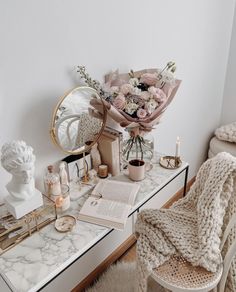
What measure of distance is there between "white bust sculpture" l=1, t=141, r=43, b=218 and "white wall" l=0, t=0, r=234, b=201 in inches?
4.9

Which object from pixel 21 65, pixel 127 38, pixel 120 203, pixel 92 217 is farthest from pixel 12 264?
pixel 127 38

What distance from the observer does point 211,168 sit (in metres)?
1.51

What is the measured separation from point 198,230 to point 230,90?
1769 millimetres

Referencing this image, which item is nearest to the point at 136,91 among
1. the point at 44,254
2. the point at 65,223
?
the point at 65,223

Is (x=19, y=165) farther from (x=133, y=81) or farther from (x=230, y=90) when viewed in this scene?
(x=230, y=90)

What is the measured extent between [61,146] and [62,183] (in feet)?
0.55

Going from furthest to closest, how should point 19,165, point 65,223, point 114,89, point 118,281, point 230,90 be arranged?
point 230,90, point 118,281, point 114,89, point 65,223, point 19,165

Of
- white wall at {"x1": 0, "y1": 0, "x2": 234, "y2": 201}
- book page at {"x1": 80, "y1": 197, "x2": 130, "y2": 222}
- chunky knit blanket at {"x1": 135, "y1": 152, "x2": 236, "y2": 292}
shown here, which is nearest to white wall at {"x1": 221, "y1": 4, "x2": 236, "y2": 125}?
white wall at {"x1": 0, "y1": 0, "x2": 234, "y2": 201}

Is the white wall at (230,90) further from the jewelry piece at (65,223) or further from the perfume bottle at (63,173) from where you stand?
the jewelry piece at (65,223)

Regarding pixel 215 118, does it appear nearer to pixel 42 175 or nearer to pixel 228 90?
pixel 228 90

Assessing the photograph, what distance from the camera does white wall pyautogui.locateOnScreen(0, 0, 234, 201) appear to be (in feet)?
3.68

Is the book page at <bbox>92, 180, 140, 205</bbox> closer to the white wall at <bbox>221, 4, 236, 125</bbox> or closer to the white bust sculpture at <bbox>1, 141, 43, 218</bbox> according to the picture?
the white bust sculpture at <bbox>1, 141, 43, 218</bbox>

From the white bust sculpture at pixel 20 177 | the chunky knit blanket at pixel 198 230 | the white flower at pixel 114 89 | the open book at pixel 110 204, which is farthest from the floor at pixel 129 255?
the white flower at pixel 114 89

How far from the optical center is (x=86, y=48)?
53.7 inches
